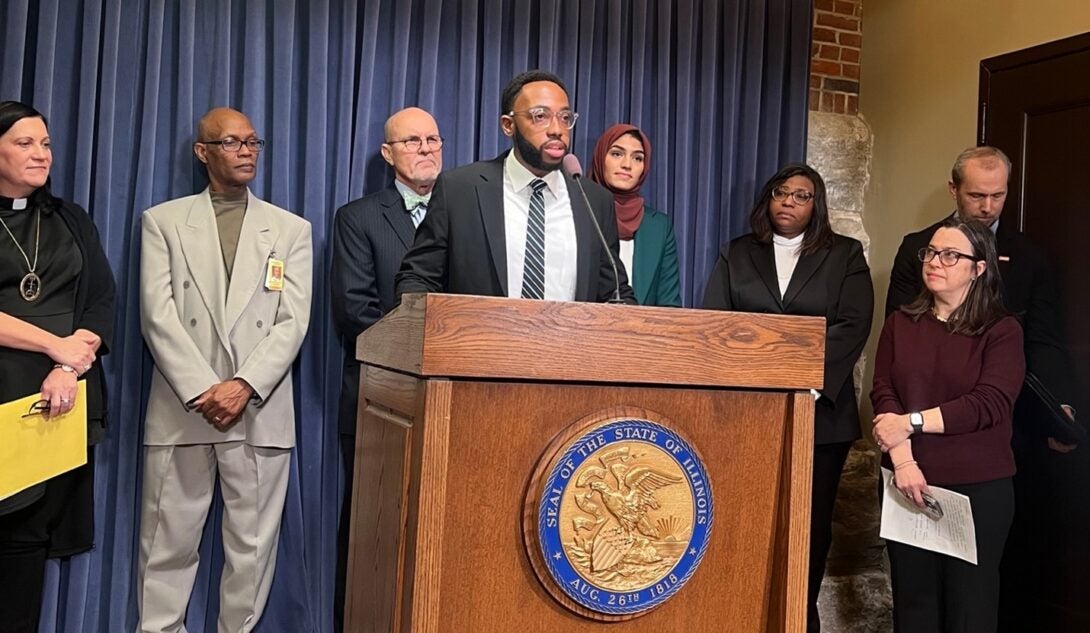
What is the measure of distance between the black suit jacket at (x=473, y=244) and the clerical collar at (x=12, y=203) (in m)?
1.35

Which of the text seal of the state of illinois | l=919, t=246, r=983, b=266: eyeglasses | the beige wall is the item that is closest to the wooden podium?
the text seal of the state of illinois

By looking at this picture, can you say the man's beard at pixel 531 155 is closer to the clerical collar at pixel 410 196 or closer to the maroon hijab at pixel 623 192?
the clerical collar at pixel 410 196

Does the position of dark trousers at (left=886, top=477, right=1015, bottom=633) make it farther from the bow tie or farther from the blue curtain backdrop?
the bow tie

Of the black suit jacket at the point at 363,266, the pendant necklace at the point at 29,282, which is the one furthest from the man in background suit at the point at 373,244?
the pendant necklace at the point at 29,282

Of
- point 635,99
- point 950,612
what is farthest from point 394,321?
point 635,99

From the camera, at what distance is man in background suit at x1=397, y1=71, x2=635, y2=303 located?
6.42 feet

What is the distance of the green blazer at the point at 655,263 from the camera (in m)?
3.38

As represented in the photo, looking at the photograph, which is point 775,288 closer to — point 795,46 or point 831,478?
point 831,478

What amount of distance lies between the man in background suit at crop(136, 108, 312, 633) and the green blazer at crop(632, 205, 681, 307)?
111 cm

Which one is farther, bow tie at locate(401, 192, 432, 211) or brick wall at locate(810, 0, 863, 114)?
brick wall at locate(810, 0, 863, 114)

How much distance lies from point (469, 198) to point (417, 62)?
1.79 m

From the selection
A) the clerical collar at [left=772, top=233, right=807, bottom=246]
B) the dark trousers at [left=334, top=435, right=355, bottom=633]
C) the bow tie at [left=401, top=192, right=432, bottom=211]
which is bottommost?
the dark trousers at [left=334, top=435, right=355, bottom=633]

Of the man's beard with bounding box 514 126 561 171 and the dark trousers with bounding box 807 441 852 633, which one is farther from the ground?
the man's beard with bounding box 514 126 561 171

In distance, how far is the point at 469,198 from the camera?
2008mm
